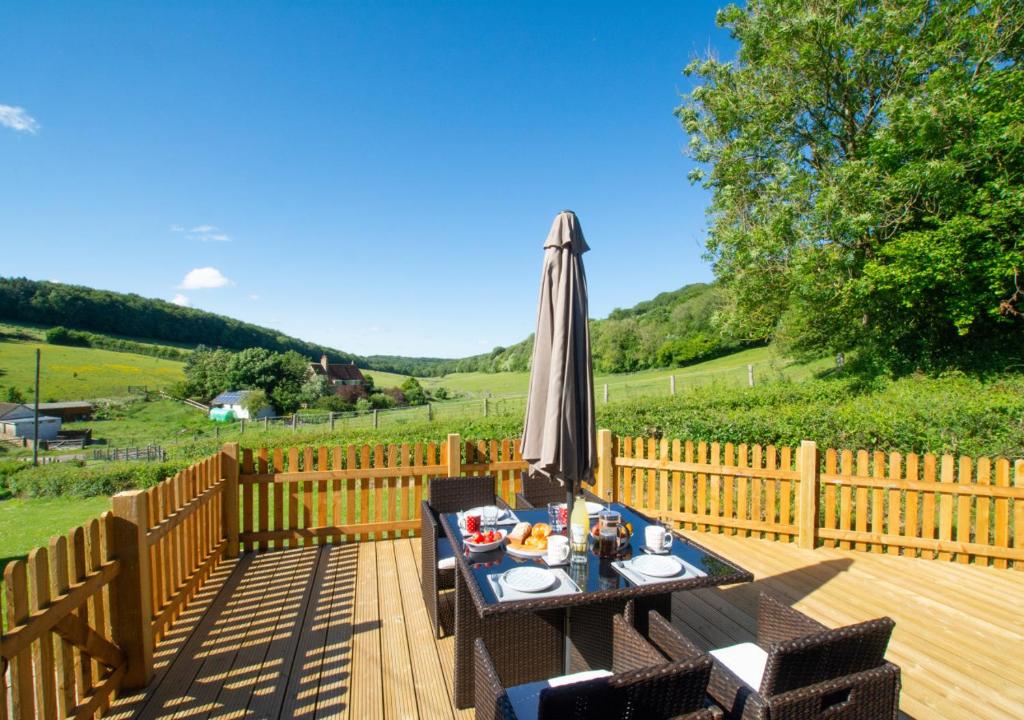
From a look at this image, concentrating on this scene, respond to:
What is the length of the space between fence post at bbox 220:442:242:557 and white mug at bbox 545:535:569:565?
3.64 metres

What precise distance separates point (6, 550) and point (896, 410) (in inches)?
763

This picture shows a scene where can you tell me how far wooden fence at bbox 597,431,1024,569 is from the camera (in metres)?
4.59

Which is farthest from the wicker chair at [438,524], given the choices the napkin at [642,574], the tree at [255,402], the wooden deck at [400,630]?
the tree at [255,402]

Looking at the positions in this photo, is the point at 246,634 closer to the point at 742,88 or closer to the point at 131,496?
the point at 131,496

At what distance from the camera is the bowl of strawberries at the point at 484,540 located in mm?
2881

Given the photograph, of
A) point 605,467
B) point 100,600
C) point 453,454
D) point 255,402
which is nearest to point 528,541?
point 100,600

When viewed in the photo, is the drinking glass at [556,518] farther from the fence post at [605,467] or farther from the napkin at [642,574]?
the fence post at [605,467]

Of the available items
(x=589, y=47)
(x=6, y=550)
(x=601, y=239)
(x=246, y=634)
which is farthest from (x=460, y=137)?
(x=6, y=550)

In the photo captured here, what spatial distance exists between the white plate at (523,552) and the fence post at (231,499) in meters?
3.38

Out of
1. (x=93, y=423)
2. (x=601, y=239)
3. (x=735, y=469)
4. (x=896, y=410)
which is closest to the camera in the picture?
(x=601, y=239)

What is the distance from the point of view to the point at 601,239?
11.2ft

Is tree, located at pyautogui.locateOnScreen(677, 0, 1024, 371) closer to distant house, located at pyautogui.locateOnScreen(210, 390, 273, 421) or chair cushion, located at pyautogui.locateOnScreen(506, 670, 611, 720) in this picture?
chair cushion, located at pyautogui.locateOnScreen(506, 670, 611, 720)

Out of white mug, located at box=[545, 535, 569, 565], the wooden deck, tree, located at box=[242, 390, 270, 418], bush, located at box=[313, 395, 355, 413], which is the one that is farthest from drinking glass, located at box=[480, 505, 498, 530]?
tree, located at box=[242, 390, 270, 418]

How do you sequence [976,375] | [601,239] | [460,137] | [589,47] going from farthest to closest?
[460,137], [976,375], [589,47], [601,239]
